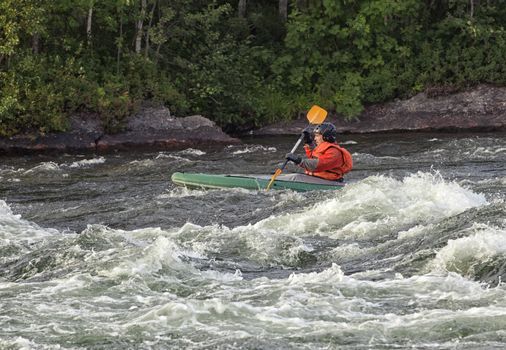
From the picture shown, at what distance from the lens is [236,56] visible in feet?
83.9

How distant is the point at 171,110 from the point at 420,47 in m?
7.27

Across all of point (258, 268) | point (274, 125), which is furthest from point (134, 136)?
point (258, 268)

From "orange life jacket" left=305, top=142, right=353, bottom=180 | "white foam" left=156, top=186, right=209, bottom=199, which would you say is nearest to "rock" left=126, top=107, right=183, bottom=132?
"white foam" left=156, top=186, right=209, bottom=199

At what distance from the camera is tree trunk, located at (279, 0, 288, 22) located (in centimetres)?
2733

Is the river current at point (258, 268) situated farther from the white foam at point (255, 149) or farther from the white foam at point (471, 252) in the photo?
the white foam at point (255, 149)

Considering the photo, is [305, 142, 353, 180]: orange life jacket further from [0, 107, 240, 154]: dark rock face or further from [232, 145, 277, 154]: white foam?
[0, 107, 240, 154]: dark rock face

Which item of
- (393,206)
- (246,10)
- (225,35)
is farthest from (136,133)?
(393,206)

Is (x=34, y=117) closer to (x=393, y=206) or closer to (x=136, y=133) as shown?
(x=136, y=133)

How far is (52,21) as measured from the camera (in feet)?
76.8

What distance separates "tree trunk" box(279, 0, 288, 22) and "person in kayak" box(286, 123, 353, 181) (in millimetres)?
13254

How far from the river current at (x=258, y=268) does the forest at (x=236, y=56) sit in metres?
6.54

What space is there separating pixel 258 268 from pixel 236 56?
16.4 meters

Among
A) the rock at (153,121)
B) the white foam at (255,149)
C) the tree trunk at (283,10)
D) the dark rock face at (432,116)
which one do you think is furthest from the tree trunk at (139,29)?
the tree trunk at (283,10)

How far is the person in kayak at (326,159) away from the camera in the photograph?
14.5 m
